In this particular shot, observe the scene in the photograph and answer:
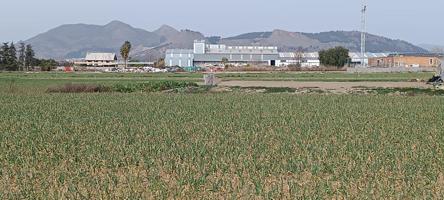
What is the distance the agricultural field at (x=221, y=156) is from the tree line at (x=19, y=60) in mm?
116068

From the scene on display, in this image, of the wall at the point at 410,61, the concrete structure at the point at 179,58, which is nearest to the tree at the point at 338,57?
the wall at the point at 410,61

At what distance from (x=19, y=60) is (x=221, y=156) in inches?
5553

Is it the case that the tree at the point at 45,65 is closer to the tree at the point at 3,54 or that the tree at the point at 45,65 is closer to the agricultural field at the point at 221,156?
the tree at the point at 3,54

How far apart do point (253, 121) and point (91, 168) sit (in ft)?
36.3

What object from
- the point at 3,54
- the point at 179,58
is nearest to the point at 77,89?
the point at 3,54

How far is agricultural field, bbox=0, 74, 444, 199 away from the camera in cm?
1112

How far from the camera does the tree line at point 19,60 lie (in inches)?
5315

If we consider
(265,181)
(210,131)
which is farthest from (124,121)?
(265,181)

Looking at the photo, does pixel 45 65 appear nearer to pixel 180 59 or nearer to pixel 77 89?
pixel 180 59

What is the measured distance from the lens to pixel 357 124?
2236 centimetres

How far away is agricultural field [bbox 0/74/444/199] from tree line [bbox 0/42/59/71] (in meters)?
116

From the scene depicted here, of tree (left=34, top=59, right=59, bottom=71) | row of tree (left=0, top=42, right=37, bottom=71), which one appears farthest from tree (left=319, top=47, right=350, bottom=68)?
row of tree (left=0, top=42, right=37, bottom=71)

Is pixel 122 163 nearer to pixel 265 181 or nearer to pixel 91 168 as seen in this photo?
pixel 91 168

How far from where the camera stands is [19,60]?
482 ft
